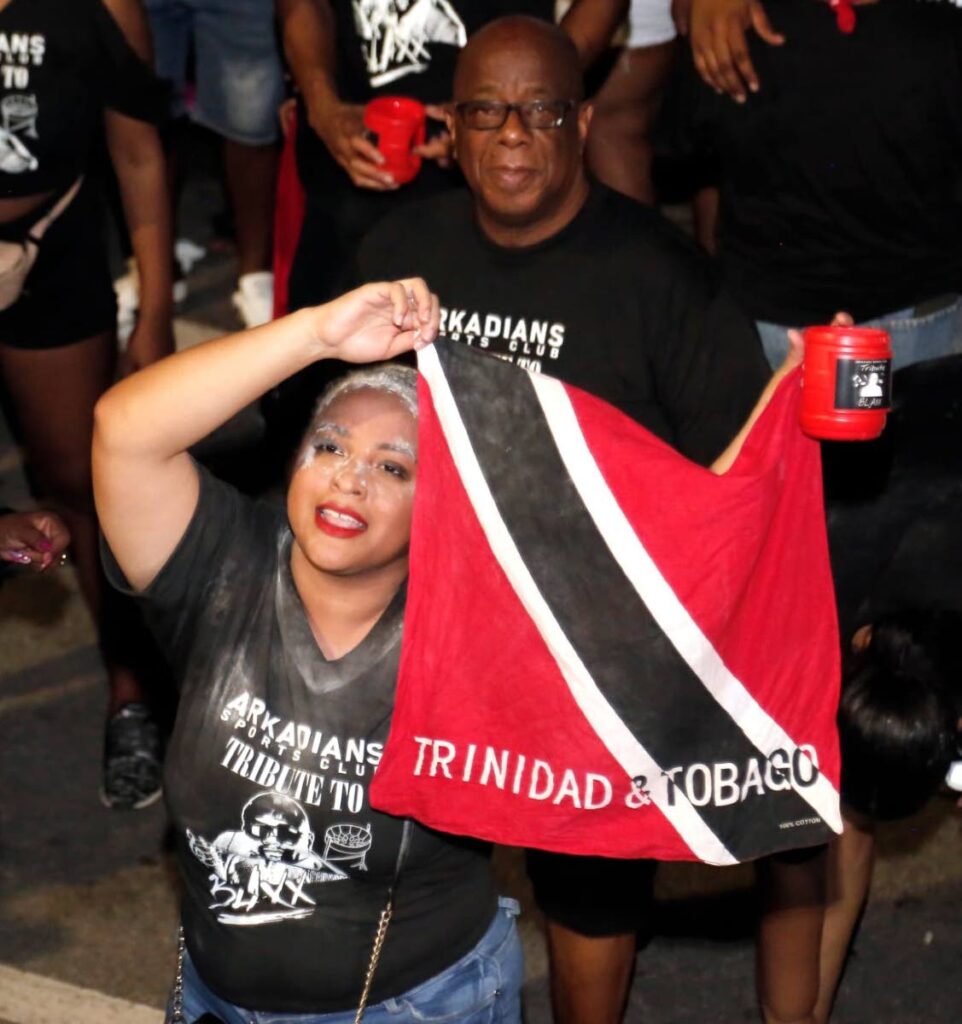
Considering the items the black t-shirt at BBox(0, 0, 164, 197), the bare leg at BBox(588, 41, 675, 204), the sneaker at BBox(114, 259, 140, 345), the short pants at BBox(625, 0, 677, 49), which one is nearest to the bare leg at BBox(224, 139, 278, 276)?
the sneaker at BBox(114, 259, 140, 345)

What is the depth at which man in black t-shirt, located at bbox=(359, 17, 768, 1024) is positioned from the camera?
3.89 m

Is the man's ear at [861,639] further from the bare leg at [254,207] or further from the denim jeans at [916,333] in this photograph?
the bare leg at [254,207]

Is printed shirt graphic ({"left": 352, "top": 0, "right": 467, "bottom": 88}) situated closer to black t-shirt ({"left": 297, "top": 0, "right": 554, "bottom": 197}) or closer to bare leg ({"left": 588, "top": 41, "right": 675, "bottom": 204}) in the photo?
black t-shirt ({"left": 297, "top": 0, "right": 554, "bottom": 197})

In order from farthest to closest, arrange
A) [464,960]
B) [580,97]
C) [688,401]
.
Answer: [580,97]
[688,401]
[464,960]

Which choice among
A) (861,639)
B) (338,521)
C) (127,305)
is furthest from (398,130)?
(127,305)

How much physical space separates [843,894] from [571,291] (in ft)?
4.61

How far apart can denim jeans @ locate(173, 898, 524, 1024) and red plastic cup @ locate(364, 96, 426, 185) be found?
6.67 ft

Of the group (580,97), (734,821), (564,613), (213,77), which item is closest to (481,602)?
(564,613)

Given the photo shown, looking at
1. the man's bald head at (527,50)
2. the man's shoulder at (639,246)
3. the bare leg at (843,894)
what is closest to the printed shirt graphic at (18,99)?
the man's bald head at (527,50)

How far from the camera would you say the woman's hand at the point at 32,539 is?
3709 mm

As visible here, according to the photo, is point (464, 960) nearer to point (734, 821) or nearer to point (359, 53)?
point (734, 821)

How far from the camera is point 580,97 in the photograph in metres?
4.21

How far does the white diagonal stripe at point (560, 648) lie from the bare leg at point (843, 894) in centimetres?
90

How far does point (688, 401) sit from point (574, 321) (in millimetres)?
284
